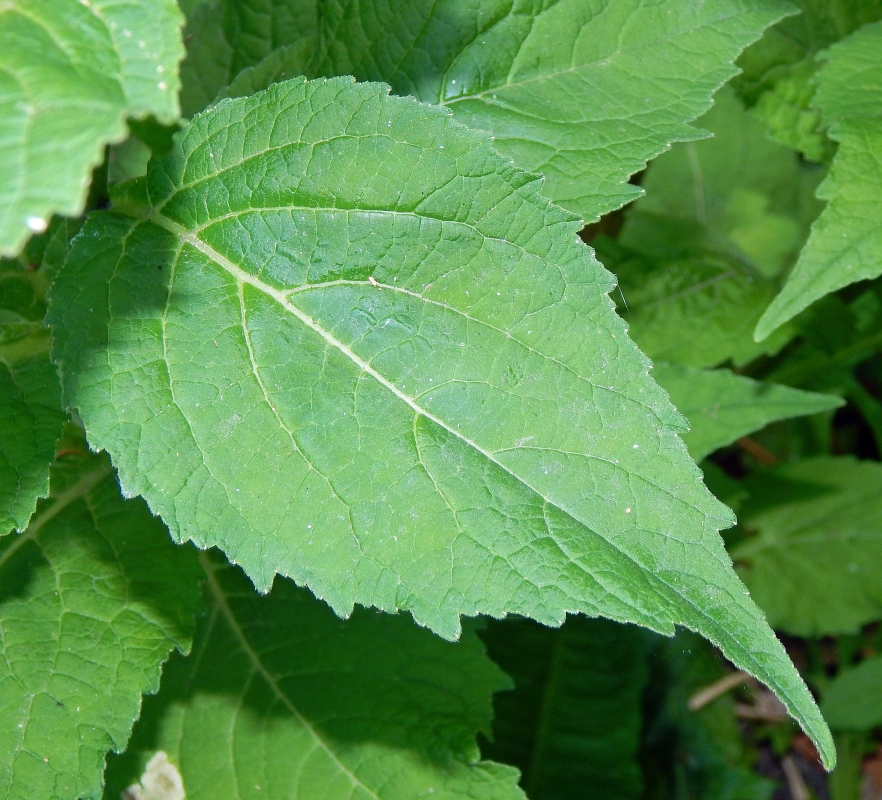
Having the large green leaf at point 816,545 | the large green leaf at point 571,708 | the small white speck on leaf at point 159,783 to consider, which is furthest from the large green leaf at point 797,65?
the small white speck on leaf at point 159,783

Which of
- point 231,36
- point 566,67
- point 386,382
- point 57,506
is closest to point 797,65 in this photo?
point 566,67

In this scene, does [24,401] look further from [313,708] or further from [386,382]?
[313,708]

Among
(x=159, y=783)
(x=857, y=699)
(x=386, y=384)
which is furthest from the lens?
(x=857, y=699)

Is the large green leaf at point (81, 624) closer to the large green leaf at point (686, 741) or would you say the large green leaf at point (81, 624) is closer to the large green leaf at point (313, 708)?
the large green leaf at point (313, 708)

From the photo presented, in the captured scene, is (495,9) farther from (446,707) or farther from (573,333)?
(446,707)

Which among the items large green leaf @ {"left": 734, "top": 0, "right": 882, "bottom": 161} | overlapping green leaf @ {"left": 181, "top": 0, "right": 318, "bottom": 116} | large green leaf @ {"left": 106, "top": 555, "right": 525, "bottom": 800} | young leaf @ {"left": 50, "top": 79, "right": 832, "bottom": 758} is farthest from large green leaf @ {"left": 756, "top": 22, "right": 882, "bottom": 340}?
overlapping green leaf @ {"left": 181, "top": 0, "right": 318, "bottom": 116}

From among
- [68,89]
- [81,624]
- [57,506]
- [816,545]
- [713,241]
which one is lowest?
[816,545]
